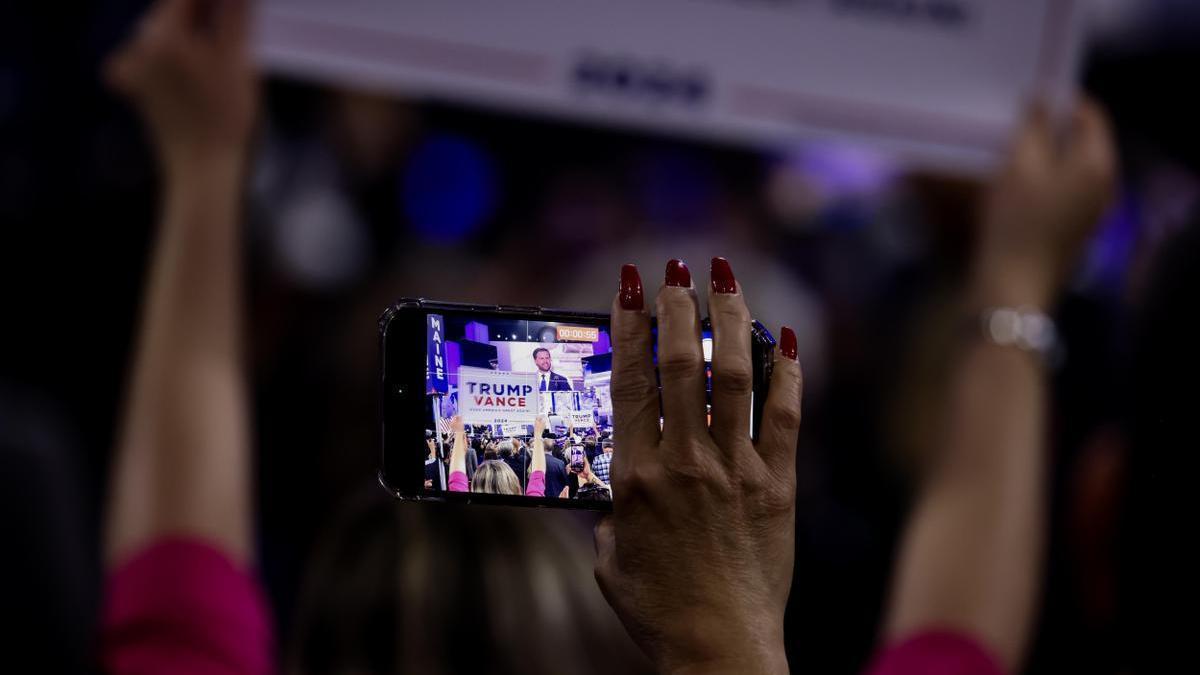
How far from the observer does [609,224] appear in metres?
2.88

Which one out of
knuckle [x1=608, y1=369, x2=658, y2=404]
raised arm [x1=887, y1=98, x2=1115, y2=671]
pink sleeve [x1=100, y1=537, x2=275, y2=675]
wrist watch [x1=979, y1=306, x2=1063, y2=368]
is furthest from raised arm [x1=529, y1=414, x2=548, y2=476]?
wrist watch [x1=979, y1=306, x2=1063, y2=368]

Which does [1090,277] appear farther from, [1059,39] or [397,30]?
[397,30]

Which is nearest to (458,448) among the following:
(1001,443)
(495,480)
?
(495,480)

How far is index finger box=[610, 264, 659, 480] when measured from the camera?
2.54 ft

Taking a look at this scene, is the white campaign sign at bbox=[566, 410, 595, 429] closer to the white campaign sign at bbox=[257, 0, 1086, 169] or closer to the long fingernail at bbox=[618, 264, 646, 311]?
the long fingernail at bbox=[618, 264, 646, 311]

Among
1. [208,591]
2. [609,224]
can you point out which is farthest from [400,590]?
[609,224]

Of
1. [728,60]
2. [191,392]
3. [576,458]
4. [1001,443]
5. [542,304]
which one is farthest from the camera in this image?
[542,304]

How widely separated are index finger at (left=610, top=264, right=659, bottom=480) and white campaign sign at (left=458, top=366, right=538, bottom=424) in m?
0.10

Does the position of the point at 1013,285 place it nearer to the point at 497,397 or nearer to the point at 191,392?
the point at 497,397

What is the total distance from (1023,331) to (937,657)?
1.51ft

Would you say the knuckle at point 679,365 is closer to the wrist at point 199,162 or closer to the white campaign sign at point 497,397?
the white campaign sign at point 497,397

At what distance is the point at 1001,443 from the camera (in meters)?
1.45

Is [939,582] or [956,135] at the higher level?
[956,135]

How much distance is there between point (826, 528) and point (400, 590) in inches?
19.7
